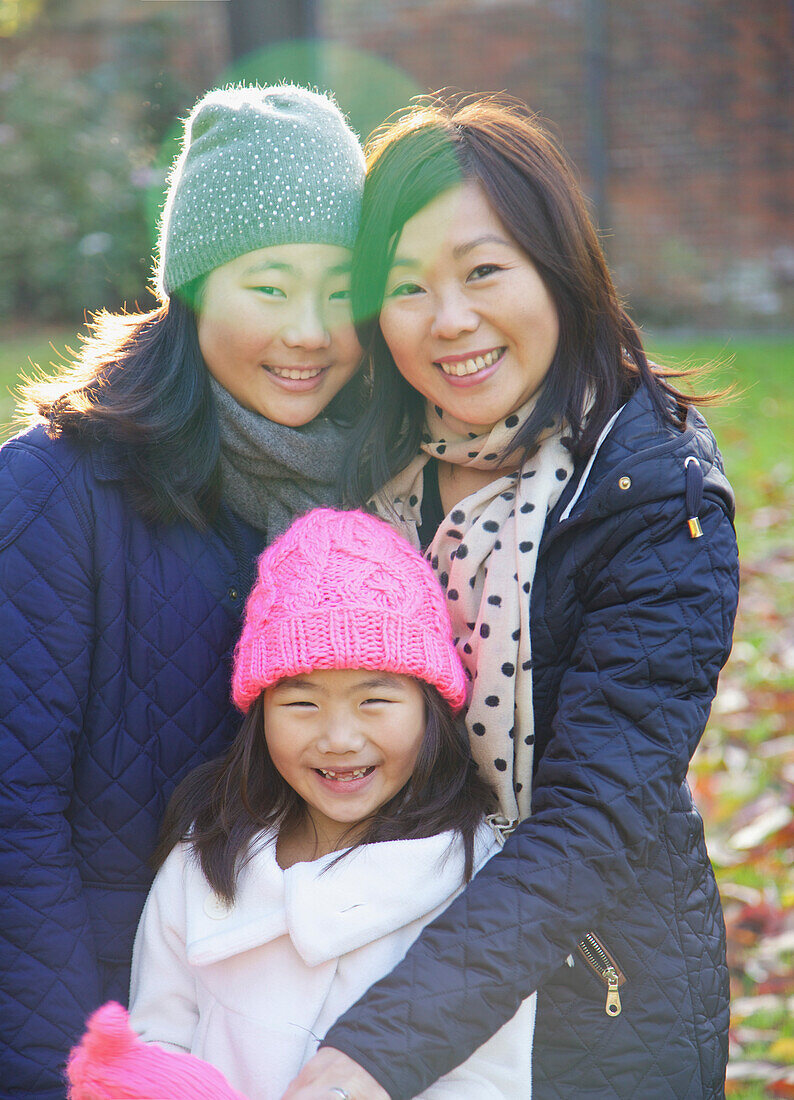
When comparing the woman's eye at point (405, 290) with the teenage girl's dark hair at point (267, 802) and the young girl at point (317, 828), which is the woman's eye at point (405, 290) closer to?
the young girl at point (317, 828)

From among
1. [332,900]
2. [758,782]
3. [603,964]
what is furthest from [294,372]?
[758,782]

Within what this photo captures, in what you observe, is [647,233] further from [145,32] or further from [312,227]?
[312,227]

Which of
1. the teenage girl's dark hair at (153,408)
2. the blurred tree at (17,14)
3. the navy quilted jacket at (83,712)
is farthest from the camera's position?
the blurred tree at (17,14)

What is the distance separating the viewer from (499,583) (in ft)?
6.88

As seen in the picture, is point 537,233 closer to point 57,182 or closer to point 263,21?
point 263,21

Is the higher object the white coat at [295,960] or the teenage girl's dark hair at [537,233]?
the teenage girl's dark hair at [537,233]

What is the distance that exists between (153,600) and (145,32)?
1275 cm

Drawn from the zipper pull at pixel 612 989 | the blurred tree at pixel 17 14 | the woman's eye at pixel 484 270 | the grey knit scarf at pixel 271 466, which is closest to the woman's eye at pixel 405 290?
the woman's eye at pixel 484 270

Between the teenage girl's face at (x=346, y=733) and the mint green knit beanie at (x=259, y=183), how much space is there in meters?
0.89

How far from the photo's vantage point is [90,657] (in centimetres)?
212

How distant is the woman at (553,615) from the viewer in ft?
6.02

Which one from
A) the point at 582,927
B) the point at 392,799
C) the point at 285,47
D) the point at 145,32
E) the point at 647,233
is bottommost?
the point at 582,927

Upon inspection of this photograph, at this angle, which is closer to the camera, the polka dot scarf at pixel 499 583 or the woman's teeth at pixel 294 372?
the polka dot scarf at pixel 499 583

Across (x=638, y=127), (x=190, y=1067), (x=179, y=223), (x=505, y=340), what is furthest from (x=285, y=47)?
(x=638, y=127)
